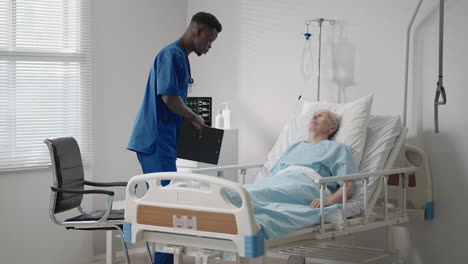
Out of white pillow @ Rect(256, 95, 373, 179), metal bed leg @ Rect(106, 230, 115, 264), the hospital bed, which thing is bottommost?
metal bed leg @ Rect(106, 230, 115, 264)

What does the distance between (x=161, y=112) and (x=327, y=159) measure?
3.03ft

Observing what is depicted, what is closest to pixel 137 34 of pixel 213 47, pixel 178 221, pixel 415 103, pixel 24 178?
pixel 213 47

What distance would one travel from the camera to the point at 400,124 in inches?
151

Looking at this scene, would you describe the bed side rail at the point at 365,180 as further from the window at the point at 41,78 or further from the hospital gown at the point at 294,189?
the window at the point at 41,78

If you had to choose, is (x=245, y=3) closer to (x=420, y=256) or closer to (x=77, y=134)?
(x=77, y=134)

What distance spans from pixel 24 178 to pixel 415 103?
2.41 meters

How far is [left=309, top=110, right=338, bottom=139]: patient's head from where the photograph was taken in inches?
151

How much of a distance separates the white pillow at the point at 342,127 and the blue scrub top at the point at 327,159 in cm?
10

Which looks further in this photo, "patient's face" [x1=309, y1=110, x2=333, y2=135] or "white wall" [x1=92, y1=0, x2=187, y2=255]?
"white wall" [x1=92, y1=0, x2=187, y2=255]

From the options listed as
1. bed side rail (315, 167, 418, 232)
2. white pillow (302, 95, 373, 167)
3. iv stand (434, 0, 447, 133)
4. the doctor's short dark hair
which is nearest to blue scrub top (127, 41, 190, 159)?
the doctor's short dark hair

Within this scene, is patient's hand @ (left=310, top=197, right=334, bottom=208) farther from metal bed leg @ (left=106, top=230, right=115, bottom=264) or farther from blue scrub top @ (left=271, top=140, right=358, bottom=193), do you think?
metal bed leg @ (left=106, top=230, right=115, bottom=264)

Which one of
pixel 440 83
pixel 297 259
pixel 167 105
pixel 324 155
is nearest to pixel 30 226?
pixel 167 105

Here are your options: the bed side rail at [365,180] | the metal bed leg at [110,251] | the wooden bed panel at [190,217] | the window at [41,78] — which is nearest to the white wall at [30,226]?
the window at [41,78]

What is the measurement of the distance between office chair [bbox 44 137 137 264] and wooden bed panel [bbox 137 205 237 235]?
71cm
